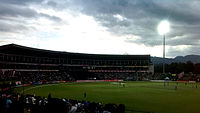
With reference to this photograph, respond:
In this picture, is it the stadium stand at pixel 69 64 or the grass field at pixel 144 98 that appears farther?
the stadium stand at pixel 69 64

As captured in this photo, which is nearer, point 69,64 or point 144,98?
point 144,98

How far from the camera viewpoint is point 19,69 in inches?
3118

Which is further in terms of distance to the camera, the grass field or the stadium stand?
the stadium stand

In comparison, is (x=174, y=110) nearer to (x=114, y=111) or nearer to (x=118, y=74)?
(x=114, y=111)

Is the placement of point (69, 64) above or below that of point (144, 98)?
above

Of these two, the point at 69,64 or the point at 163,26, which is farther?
the point at 69,64

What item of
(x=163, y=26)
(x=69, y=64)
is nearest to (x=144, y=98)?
(x=163, y=26)

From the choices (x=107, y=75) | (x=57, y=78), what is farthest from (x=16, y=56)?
(x=107, y=75)

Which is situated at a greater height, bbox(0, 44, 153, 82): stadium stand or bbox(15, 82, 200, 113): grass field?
bbox(0, 44, 153, 82): stadium stand

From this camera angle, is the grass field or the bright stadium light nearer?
the grass field

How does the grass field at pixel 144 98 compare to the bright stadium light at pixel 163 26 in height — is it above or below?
below

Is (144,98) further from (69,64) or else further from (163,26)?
(69,64)

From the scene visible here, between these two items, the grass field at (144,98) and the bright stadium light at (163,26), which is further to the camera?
the bright stadium light at (163,26)

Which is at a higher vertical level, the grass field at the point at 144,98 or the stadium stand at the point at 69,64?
the stadium stand at the point at 69,64
